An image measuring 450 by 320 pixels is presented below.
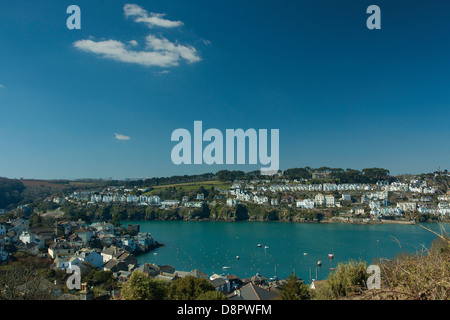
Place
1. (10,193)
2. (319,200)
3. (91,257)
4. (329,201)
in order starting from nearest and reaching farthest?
(91,257) → (10,193) → (329,201) → (319,200)

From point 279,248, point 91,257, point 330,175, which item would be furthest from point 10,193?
point 330,175

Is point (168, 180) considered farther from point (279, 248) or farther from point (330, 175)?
point (279, 248)

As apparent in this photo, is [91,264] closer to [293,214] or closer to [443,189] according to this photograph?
[443,189]

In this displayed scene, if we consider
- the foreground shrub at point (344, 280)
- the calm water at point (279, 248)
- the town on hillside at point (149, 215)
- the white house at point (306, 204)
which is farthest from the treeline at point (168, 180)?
the foreground shrub at point (344, 280)

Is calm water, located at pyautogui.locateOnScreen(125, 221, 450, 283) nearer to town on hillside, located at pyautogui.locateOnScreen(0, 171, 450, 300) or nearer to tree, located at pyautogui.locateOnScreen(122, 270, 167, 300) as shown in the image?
town on hillside, located at pyautogui.locateOnScreen(0, 171, 450, 300)

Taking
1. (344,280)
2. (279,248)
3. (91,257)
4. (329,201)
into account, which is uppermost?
(344,280)
